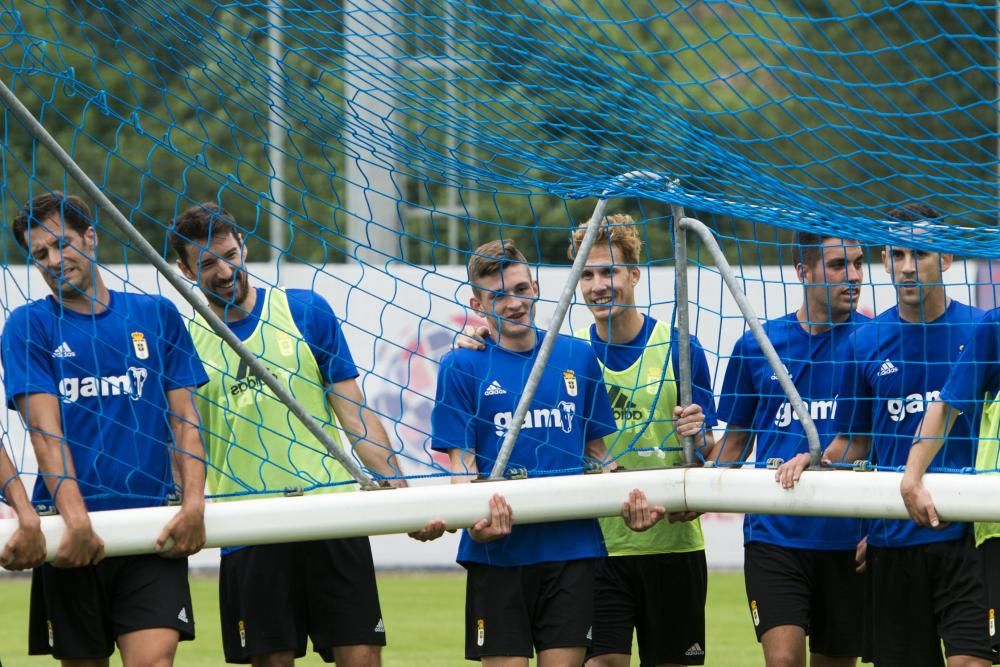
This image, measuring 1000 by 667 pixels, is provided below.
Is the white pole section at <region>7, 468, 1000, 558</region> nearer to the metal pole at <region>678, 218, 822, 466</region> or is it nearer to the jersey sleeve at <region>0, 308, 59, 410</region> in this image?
the metal pole at <region>678, 218, 822, 466</region>

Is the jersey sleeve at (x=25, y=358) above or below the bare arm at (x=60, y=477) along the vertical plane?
above

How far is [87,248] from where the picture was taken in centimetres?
465

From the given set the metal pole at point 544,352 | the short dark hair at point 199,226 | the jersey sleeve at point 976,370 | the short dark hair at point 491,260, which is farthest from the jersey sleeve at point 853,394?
the short dark hair at point 199,226

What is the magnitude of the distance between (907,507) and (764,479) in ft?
1.44

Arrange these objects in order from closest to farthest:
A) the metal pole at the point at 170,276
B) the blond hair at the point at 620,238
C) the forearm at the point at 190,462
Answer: the metal pole at the point at 170,276, the forearm at the point at 190,462, the blond hair at the point at 620,238

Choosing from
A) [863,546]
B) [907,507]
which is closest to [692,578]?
[863,546]

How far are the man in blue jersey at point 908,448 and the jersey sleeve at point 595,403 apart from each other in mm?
751

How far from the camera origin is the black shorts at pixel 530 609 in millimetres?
4926

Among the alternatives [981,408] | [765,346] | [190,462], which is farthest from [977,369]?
[190,462]

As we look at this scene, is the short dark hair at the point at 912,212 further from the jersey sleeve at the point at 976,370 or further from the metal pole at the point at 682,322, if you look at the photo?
the metal pole at the point at 682,322

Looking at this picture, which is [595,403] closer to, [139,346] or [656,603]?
[656,603]

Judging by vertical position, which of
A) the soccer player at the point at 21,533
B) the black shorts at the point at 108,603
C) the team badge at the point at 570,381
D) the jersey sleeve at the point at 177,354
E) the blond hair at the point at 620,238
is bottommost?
the black shorts at the point at 108,603

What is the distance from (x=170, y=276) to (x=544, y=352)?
47.1 inches

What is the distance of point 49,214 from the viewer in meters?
4.53
